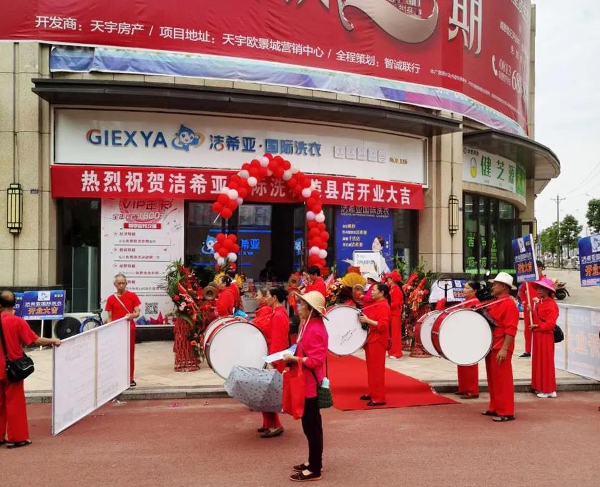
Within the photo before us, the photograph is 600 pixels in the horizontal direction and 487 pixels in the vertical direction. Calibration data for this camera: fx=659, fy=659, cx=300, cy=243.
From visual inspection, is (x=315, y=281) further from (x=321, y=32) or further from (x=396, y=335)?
(x=321, y=32)

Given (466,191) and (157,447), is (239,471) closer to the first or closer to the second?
(157,447)

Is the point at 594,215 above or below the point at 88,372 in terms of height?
above

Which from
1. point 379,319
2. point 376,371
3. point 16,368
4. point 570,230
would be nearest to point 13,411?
point 16,368

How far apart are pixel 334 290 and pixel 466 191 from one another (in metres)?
7.87

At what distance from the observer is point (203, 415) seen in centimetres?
847

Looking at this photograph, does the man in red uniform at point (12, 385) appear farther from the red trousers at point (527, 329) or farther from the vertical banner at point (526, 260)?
the vertical banner at point (526, 260)

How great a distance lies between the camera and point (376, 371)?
9.10 meters

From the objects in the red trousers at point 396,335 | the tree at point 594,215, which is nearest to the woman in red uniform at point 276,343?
the red trousers at point 396,335

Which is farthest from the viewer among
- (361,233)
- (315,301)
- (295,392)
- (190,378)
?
(361,233)

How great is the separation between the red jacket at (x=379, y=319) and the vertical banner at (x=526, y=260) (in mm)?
2846

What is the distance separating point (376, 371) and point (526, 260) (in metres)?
3.43

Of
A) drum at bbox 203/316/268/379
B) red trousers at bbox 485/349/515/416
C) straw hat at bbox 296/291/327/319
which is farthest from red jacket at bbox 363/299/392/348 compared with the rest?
straw hat at bbox 296/291/327/319

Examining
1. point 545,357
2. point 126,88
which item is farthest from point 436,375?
point 126,88

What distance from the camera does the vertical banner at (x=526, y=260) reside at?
10525 mm
